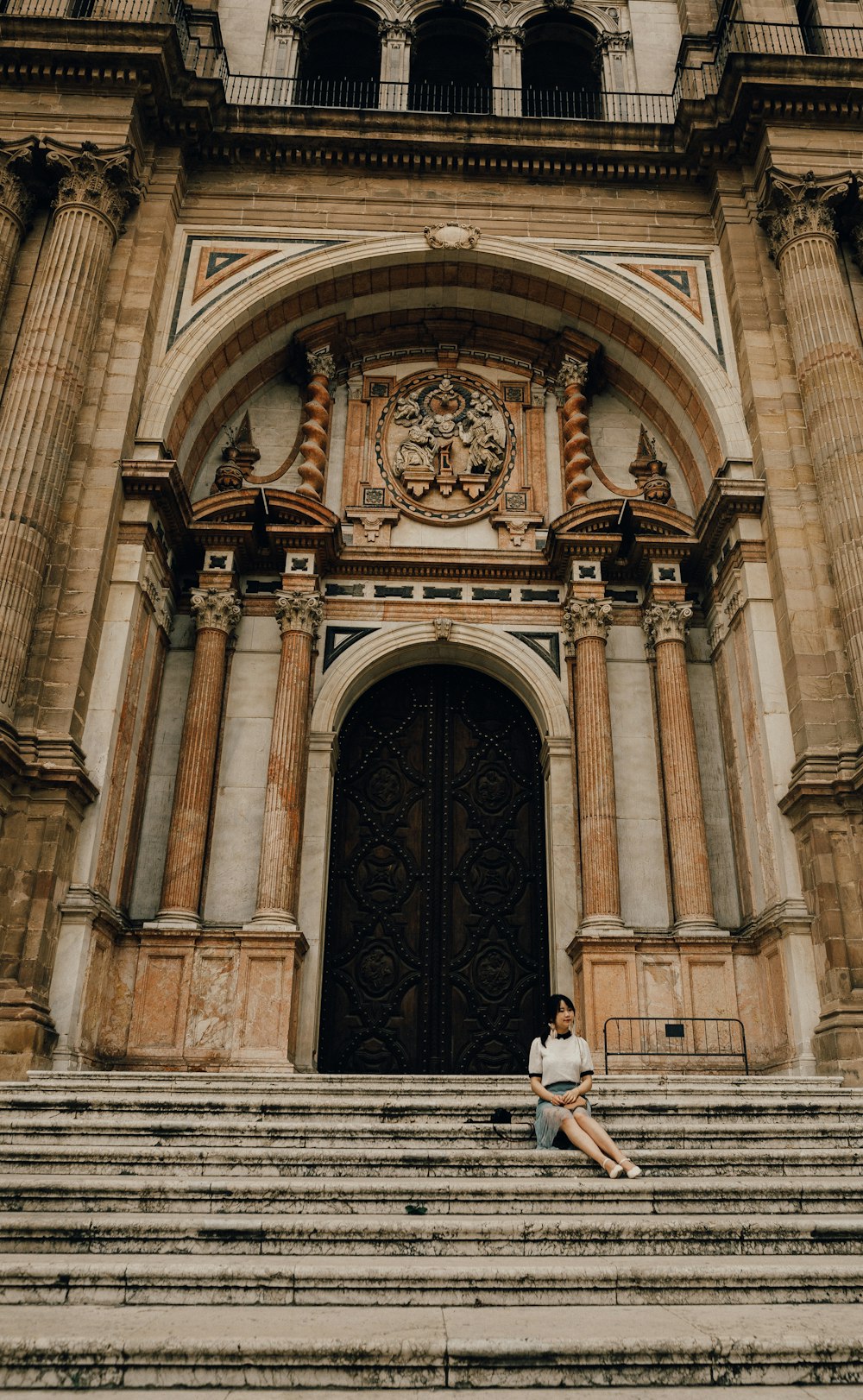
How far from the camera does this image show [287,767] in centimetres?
1245

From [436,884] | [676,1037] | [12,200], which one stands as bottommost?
[676,1037]

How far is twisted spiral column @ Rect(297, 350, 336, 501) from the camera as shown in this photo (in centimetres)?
1459

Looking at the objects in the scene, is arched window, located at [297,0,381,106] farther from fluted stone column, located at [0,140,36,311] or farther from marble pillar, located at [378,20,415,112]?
fluted stone column, located at [0,140,36,311]

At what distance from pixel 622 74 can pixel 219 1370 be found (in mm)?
18144

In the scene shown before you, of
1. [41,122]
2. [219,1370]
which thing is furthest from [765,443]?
[219,1370]

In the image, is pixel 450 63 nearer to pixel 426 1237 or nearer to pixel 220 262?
pixel 220 262

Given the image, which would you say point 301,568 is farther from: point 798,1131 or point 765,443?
point 798,1131

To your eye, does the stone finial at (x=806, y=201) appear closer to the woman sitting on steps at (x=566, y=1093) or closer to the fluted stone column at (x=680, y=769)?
the fluted stone column at (x=680, y=769)

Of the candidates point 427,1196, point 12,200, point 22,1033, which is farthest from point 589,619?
point 427,1196

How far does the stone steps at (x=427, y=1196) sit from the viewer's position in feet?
18.5

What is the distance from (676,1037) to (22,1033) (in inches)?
253

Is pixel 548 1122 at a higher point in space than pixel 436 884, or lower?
lower

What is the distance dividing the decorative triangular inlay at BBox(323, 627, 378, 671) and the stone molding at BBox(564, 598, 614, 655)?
2.56 m

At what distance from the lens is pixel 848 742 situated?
1112 centimetres
